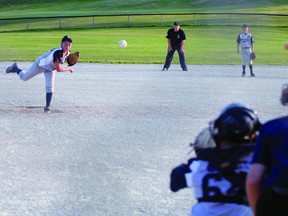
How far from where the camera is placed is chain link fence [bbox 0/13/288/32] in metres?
59.2

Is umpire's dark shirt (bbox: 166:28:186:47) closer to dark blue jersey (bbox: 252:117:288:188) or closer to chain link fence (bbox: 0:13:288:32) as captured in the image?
dark blue jersey (bbox: 252:117:288:188)

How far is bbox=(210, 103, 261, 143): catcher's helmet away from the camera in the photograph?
3.62m

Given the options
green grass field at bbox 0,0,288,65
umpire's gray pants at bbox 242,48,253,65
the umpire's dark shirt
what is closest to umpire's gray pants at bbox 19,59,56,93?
umpire's gray pants at bbox 242,48,253,65

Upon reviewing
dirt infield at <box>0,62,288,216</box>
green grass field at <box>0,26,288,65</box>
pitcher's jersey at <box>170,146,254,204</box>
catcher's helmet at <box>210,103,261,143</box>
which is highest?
catcher's helmet at <box>210,103,261,143</box>

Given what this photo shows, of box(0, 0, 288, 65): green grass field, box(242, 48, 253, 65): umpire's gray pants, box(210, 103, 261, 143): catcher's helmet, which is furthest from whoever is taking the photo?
Result: box(0, 0, 288, 65): green grass field

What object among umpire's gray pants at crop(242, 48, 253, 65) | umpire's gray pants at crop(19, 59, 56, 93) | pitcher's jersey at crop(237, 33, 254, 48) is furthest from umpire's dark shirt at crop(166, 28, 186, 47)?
umpire's gray pants at crop(19, 59, 56, 93)

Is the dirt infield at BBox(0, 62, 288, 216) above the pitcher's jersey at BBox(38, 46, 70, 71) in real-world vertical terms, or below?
below

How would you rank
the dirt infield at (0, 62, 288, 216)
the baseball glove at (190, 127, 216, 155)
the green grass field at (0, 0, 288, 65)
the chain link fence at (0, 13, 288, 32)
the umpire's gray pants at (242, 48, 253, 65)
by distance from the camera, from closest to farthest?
the baseball glove at (190, 127, 216, 155) → the dirt infield at (0, 62, 288, 216) → the umpire's gray pants at (242, 48, 253, 65) → the green grass field at (0, 0, 288, 65) → the chain link fence at (0, 13, 288, 32)

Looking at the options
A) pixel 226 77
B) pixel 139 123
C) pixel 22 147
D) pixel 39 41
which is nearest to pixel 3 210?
pixel 22 147

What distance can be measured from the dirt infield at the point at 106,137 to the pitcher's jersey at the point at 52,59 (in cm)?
85

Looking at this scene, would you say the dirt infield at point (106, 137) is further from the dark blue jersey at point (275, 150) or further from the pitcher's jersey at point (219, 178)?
the dark blue jersey at point (275, 150)

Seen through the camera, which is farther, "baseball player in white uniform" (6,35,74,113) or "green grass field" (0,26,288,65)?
"green grass field" (0,26,288,65)

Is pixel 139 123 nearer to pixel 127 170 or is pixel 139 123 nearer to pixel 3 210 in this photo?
pixel 127 170

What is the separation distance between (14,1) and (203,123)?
93.0m
